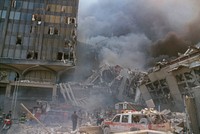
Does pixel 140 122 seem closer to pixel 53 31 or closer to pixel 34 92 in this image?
pixel 34 92

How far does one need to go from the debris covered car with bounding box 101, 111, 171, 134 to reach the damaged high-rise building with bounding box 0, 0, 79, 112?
937 inches

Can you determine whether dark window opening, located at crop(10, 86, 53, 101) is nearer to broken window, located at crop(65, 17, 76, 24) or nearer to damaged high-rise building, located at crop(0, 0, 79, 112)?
damaged high-rise building, located at crop(0, 0, 79, 112)

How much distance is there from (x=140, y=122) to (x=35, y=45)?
31.3 m

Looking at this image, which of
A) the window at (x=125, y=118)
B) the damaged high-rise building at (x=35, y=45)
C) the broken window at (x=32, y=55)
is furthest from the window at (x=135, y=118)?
the broken window at (x=32, y=55)

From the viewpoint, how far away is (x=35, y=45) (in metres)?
37.0

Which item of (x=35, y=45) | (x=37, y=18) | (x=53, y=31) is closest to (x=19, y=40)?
(x=35, y=45)

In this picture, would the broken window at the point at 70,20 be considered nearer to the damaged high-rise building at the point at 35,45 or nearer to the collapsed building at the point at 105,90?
the damaged high-rise building at the point at 35,45

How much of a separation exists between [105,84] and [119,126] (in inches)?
893

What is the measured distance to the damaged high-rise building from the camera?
34562 mm

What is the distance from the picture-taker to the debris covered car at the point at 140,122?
904 cm

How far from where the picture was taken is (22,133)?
1359cm

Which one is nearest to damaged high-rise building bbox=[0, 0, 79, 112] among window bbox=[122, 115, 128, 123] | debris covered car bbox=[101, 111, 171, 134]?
debris covered car bbox=[101, 111, 171, 134]

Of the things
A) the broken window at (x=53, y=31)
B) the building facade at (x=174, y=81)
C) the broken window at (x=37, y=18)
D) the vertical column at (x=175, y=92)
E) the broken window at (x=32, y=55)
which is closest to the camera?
the building facade at (x=174, y=81)

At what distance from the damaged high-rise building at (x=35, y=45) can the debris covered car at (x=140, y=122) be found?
2380cm
